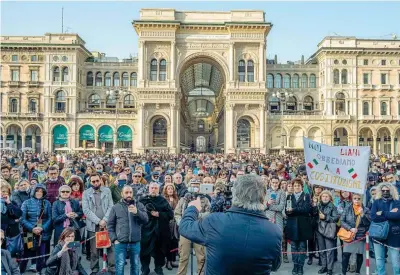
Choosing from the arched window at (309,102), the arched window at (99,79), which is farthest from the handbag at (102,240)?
the arched window at (309,102)

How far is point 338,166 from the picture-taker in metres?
10.0

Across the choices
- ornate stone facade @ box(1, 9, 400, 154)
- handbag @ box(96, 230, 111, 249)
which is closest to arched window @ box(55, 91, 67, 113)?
ornate stone facade @ box(1, 9, 400, 154)

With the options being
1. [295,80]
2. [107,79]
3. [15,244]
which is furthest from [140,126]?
[15,244]

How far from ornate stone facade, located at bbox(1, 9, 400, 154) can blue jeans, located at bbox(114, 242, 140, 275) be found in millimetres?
42185

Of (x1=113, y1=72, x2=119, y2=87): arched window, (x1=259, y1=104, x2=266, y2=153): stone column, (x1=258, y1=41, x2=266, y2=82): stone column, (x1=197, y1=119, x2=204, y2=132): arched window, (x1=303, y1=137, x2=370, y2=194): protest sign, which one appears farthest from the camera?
(x1=197, y1=119, x2=204, y2=132): arched window

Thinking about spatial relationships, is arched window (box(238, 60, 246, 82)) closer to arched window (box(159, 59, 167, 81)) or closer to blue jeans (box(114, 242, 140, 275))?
arched window (box(159, 59, 167, 81))

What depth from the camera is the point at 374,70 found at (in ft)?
196

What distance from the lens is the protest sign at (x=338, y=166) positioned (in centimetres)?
954

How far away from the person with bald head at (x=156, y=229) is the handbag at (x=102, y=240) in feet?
2.45

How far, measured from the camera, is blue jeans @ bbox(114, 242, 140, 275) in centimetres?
791

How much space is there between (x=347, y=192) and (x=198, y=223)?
6825 millimetres

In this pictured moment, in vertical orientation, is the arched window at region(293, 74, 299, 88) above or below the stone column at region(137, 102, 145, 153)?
above

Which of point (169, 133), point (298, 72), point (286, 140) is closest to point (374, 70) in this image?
point (298, 72)

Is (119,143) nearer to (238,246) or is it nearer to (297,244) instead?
(297,244)
